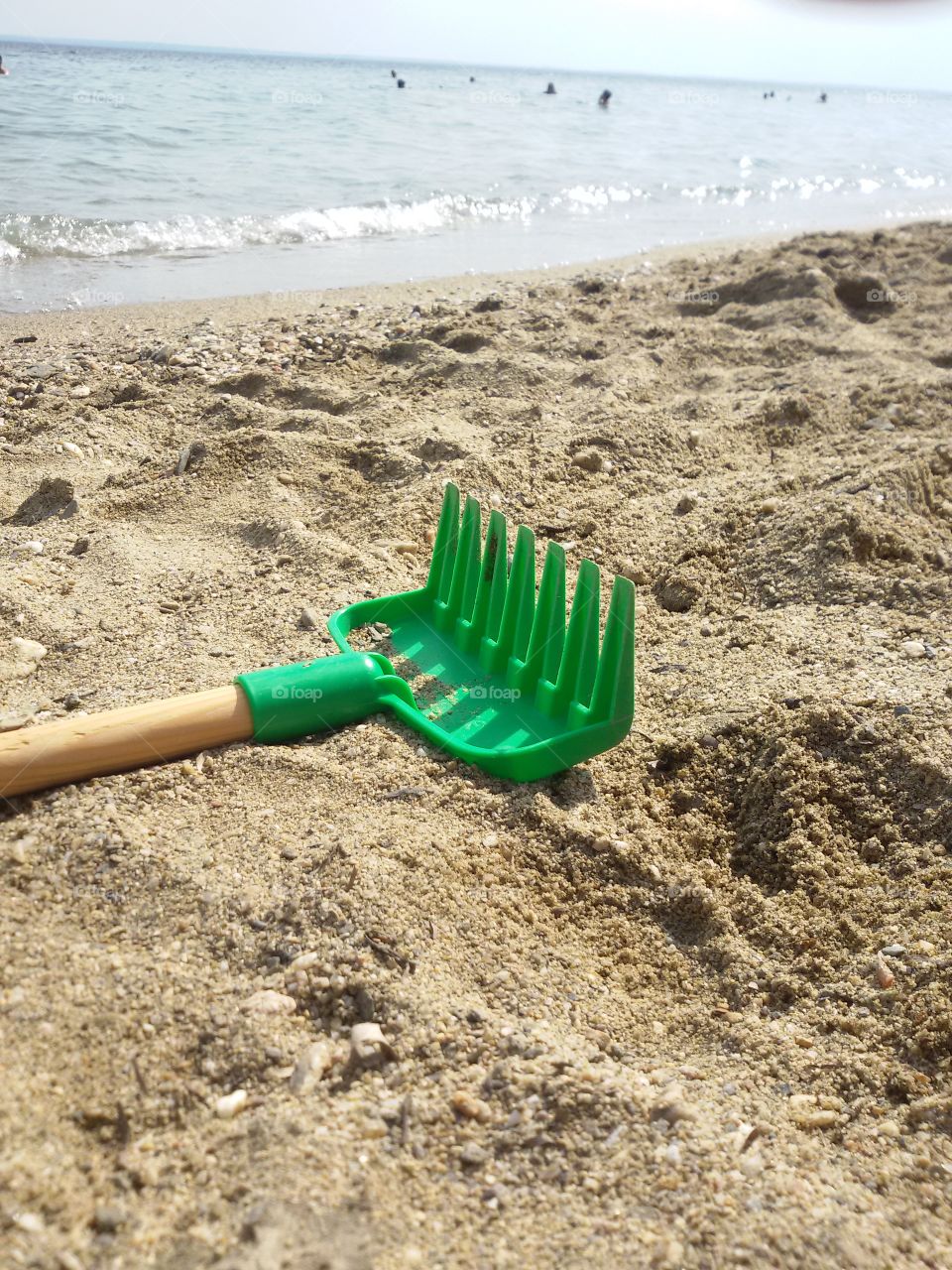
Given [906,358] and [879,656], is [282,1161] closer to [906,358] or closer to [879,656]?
[879,656]

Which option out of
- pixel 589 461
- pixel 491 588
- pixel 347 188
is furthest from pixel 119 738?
pixel 347 188

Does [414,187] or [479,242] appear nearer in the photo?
[479,242]

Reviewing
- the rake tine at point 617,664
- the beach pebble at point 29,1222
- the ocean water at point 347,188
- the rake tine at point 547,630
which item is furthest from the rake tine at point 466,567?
the ocean water at point 347,188

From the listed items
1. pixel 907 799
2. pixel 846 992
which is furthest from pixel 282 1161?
pixel 907 799

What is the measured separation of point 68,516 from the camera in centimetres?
319

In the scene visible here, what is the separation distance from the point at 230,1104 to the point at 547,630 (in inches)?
49.5

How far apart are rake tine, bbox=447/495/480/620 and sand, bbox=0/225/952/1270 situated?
34 cm

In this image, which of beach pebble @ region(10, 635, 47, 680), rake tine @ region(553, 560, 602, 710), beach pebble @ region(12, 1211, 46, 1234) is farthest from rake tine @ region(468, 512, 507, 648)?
beach pebble @ region(12, 1211, 46, 1234)

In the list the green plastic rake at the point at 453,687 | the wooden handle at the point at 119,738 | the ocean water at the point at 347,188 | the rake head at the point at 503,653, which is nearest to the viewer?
the wooden handle at the point at 119,738

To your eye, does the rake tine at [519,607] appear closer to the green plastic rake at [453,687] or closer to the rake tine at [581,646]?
the green plastic rake at [453,687]

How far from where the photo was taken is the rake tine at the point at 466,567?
2594 millimetres

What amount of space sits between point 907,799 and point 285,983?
130 centimetres

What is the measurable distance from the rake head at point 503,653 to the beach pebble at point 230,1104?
889 mm

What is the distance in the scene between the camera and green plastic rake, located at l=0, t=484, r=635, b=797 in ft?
6.71
